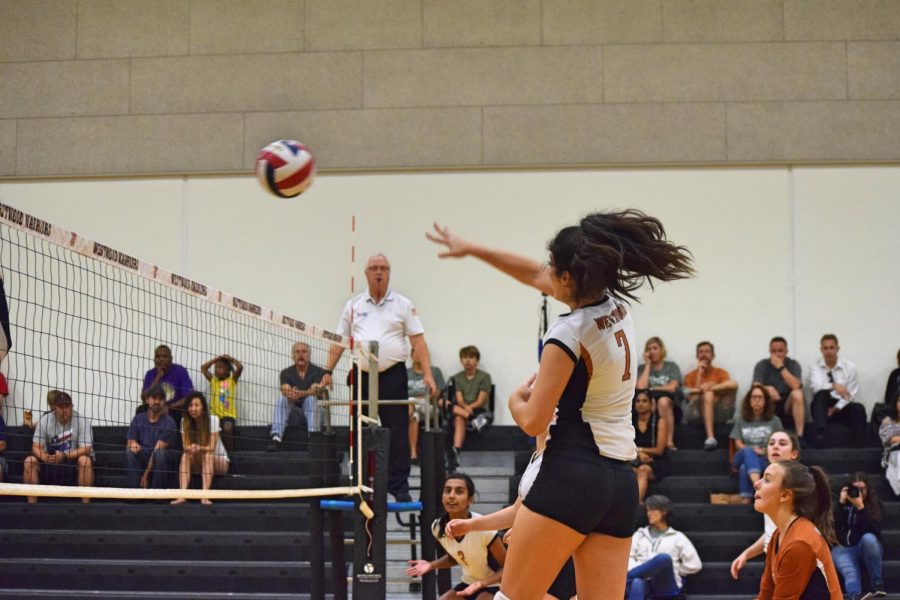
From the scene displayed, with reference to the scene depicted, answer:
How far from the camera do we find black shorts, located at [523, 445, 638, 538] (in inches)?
144

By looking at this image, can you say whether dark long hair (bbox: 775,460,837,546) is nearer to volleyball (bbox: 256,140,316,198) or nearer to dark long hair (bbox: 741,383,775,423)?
volleyball (bbox: 256,140,316,198)

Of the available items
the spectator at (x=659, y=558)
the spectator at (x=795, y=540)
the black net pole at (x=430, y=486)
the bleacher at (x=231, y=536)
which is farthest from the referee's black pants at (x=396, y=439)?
the spectator at (x=795, y=540)

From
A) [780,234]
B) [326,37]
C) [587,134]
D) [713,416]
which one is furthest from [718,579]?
[326,37]

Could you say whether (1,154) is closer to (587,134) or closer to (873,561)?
(587,134)

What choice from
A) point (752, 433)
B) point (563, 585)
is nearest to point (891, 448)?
point (752, 433)

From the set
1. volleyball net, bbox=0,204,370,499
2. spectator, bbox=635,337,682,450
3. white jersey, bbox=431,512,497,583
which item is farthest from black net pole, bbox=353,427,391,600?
spectator, bbox=635,337,682,450

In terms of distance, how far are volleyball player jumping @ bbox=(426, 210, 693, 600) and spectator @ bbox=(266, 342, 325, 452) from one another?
7.38 m

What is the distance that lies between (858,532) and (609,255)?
Result: 7.66 m

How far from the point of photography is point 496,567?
7188 millimetres

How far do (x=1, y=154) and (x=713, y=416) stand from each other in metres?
10.1

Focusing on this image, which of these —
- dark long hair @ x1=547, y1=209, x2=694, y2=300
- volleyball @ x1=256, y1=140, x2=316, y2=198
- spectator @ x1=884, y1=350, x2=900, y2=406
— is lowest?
spectator @ x1=884, y1=350, x2=900, y2=406

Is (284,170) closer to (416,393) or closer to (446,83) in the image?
(416,393)

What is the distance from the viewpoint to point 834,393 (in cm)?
1270

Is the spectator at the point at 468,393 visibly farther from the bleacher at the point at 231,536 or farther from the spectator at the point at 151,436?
the spectator at the point at 151,436
